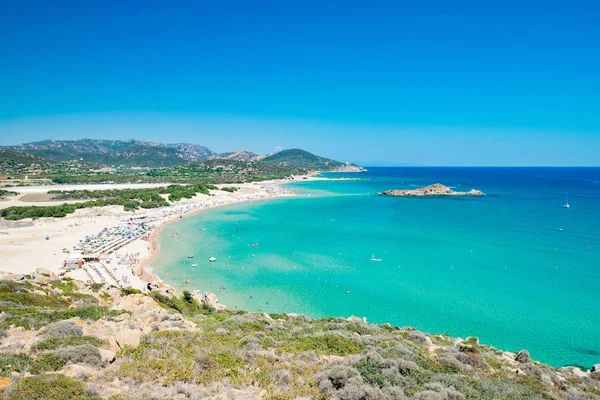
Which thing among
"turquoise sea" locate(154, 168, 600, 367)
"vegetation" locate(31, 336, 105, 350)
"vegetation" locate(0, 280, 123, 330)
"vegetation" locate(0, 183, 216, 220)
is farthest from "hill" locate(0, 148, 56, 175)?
"vegetation" locate(31, 336, 105, 350)

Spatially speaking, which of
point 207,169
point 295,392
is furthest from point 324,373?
point 207,169

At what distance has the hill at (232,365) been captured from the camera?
23.4 feet

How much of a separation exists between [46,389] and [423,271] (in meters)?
27.4

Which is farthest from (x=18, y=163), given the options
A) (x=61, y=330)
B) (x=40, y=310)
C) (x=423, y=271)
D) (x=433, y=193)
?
(x=61, y=330)

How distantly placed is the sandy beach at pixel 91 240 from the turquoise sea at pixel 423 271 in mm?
2409

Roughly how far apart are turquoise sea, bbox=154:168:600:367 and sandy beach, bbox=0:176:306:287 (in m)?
2.41

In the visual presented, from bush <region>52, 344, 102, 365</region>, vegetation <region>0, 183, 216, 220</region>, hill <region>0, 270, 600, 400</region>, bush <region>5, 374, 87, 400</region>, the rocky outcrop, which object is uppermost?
bush <region>5, 374, 87, 400</region>

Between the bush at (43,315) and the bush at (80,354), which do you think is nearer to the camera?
the bush at (80,354)

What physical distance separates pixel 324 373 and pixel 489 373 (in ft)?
15.7

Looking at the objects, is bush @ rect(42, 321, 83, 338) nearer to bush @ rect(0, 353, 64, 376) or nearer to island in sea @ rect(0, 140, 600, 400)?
island in sea @ rect(0, 140, 600, 400)

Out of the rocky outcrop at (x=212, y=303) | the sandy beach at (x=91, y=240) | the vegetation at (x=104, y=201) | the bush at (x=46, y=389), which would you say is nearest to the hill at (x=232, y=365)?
the bush at (x=46, y=389)

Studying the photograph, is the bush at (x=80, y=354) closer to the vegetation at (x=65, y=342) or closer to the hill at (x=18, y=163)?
the vegetation at (x=65, y=342)

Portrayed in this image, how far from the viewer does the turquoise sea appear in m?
19.7

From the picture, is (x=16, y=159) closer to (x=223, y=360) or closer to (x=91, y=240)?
(x=91, y=240)
